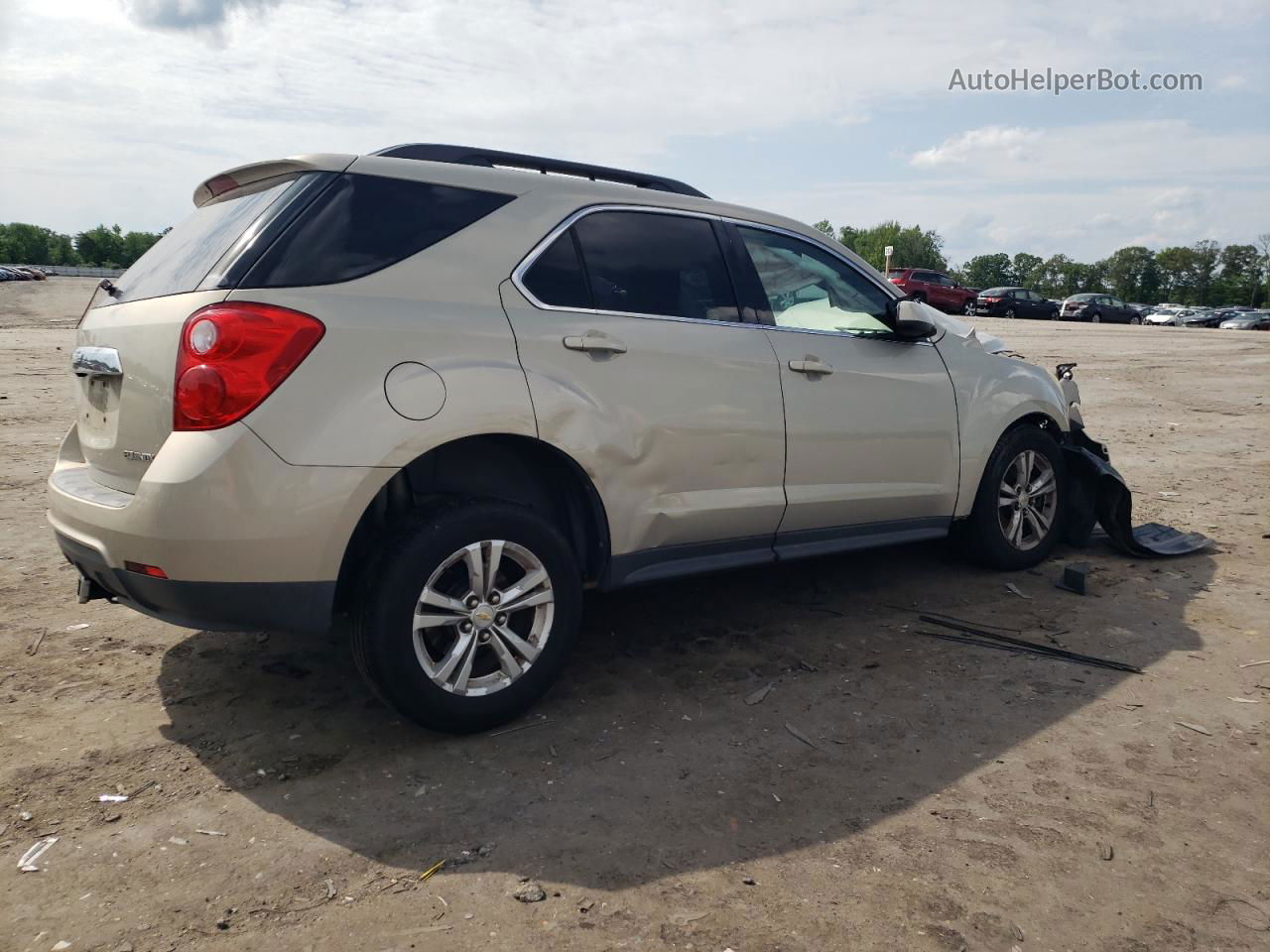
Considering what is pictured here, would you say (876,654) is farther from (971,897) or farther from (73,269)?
(73,269)

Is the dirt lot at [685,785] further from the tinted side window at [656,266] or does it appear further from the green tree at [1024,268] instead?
the green tree at [1024,268]

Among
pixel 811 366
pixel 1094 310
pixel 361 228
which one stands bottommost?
pixel 811 366

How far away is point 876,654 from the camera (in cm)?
441

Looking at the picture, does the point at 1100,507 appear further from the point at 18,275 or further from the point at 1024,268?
the point at 1024,268

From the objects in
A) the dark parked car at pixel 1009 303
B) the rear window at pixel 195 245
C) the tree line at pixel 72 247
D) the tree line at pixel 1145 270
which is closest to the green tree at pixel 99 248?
the tree line at pixel 72 247

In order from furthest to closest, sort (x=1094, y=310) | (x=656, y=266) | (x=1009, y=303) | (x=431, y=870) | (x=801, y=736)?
1. (x=1094, y=310)
2. (x=1009, y=303)
3. (x=656, y=266)
4. (x=801, y=736)
5. (x=431, y=870)

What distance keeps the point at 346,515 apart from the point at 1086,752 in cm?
259

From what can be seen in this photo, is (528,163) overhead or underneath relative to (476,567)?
overhead

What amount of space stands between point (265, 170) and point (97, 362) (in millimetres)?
878

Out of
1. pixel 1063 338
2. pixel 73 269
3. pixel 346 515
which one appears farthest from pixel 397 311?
pixel 73 269

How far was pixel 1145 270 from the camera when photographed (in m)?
130

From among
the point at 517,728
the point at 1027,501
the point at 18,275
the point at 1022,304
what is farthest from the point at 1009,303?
the point at 18,275

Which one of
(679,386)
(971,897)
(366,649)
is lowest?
(971,897)

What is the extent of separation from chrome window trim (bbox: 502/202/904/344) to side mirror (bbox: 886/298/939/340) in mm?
79
